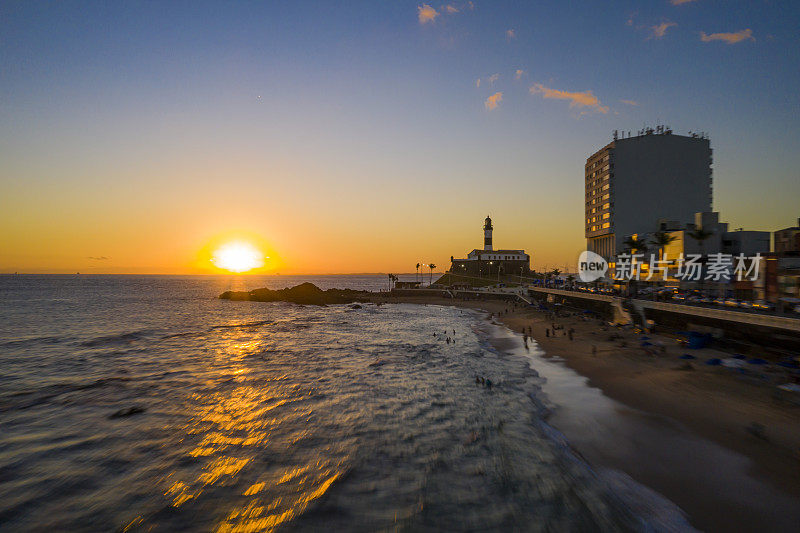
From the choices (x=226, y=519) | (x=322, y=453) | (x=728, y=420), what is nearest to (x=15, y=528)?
(x=226, y=519)

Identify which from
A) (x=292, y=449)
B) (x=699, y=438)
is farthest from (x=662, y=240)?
(x=292, y=449)

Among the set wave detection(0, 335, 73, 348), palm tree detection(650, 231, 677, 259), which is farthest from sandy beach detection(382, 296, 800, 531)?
wave detection(0, 335, 73, 348)

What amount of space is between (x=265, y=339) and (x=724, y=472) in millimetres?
45729

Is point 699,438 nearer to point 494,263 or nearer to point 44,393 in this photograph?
point 44,393

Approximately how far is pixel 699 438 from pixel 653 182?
347ft

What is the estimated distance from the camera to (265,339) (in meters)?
46.5

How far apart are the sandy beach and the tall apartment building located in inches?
3166

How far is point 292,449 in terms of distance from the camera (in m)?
16.7

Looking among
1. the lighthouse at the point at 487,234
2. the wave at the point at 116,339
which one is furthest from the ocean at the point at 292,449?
the lighthouse at the point at 487,234

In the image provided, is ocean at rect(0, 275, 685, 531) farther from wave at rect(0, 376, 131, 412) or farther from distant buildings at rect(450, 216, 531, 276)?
distant buildings at rect(450, 216, 531, 276)

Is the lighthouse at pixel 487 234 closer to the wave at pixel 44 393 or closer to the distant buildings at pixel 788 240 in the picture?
the distant buildings at pixel 788 240

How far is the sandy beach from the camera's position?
1180 cm

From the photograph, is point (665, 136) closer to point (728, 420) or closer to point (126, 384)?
point (728, 420)

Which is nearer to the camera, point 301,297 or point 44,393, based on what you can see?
point 44,393
